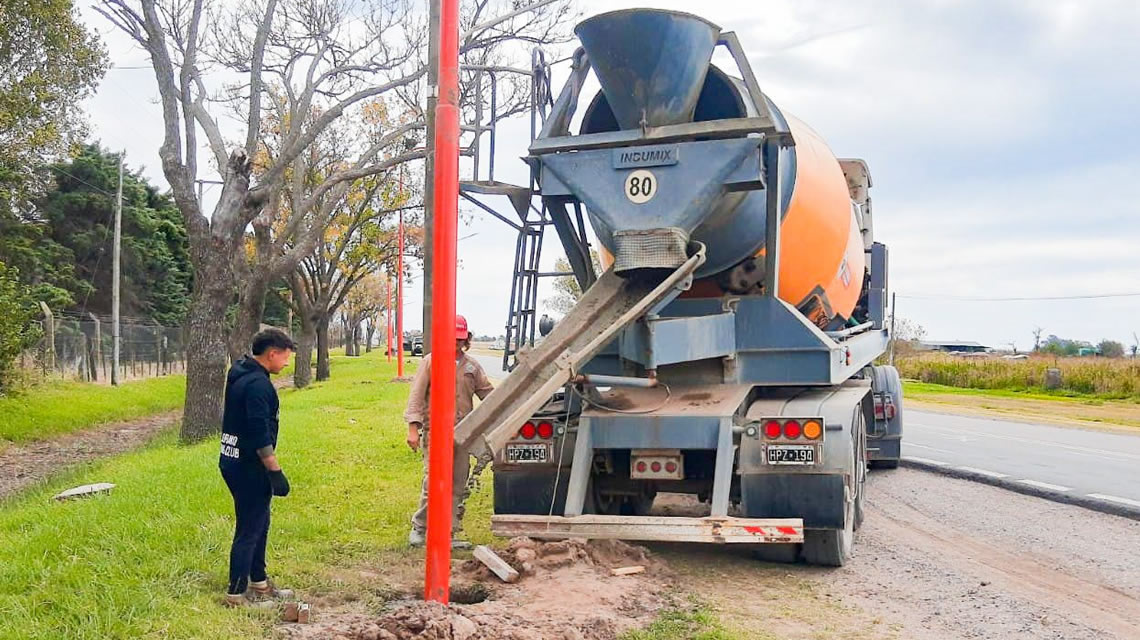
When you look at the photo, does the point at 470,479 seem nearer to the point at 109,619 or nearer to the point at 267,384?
the point at 267,384

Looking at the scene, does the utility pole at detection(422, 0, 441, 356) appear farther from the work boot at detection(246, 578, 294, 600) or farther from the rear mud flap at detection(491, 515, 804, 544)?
the work boot at detection(246, 578, 294, 600)

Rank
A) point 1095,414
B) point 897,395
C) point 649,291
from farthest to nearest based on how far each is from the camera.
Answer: point 1095,414, point 897,395, point 649,291

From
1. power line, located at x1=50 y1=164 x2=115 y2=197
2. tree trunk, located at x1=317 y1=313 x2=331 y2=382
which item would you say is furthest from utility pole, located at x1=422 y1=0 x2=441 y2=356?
power line, located at x1=50 y1=164 x2=115 y2=197

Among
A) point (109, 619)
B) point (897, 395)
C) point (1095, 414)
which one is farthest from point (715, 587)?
point (1095, 414)

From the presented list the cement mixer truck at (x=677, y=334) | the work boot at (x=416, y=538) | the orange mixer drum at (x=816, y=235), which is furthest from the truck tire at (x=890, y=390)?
the work boot at (x=416, y=538)

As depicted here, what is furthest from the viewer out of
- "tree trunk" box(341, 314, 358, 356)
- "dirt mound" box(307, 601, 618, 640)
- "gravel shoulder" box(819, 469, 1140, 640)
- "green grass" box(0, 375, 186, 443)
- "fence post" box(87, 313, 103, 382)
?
"tree trunk" box(341, 314, 358, 356)

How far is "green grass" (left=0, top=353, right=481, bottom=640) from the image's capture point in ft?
15.3

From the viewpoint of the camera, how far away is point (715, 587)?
597 centimetres

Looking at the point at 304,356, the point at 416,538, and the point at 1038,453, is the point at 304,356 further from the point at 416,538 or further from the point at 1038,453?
the point at 416,538

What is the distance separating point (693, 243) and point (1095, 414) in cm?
1988

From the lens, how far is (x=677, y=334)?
6.28 metres

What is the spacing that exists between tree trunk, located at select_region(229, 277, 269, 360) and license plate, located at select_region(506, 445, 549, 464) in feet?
36.1

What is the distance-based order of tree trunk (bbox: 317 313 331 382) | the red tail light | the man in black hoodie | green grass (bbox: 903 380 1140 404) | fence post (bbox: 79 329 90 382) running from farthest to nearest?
tree trunk (bbox: 317 313 331 382) → green grass (bbox: 903 380 1140 404) → fence post (bbox: 79 329 90 382) → the red tail light → the man in black hoodie

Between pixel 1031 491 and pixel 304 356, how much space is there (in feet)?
77.7
